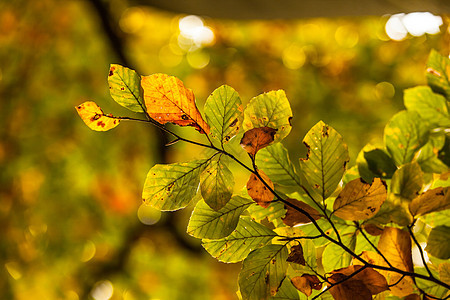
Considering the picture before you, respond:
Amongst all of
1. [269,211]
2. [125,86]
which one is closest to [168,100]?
[125,86]

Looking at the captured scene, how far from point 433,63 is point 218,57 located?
2696mm

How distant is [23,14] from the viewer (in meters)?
2.83

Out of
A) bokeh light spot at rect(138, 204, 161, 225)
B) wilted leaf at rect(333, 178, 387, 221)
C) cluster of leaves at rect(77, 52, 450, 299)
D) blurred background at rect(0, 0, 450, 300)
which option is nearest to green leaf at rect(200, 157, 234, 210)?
cluster of leaves at rect(77, 52, 450, 299)

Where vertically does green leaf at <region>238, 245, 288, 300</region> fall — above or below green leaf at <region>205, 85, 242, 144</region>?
below

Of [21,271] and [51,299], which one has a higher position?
[21,271]

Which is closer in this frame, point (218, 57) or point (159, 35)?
point (218, 57)

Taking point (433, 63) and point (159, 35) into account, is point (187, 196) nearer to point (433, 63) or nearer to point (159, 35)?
point (433, 63)

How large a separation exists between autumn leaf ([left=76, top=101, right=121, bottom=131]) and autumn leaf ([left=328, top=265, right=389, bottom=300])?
0.23 m

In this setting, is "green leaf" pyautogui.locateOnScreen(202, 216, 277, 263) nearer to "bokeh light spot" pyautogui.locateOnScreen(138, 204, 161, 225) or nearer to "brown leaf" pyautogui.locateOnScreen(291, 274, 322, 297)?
A: "brown leaf" pyautogui.locateOnScreen(291, 274, 322, 297)

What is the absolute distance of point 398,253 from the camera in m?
0.39

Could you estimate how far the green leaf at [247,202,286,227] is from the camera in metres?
0.40

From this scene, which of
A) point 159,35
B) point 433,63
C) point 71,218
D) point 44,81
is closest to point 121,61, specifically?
point 44,81

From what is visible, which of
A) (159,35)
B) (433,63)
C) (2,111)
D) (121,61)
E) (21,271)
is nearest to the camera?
(433,63)

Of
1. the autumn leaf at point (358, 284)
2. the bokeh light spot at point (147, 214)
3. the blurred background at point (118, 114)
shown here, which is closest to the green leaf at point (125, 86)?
the autumn leaf at point (358, 284)
